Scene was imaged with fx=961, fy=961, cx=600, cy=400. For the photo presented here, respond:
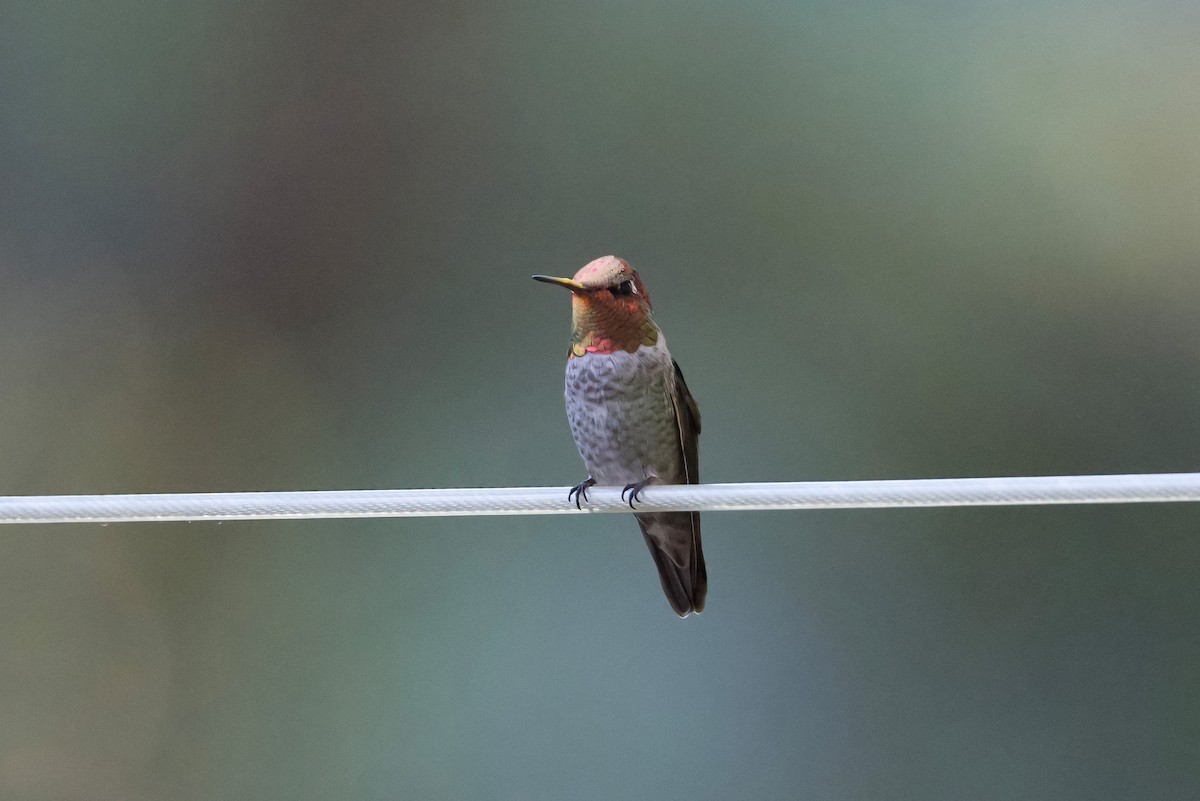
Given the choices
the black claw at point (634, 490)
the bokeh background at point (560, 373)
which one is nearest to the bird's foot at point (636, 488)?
the black claw at point (634, 490)

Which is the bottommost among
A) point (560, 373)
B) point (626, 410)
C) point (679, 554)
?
point (679, 554)

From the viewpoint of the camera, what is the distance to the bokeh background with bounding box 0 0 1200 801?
7.14 ft

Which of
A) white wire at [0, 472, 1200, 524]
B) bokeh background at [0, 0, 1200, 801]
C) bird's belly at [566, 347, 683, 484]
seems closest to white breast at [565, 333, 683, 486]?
bird's belly at [566, 347, 683, 484]

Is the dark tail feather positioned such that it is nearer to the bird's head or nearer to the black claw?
the black claw

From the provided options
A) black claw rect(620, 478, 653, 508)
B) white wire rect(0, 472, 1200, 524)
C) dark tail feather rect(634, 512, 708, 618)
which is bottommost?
dark tail feather rect(634, 512, 708, 618)

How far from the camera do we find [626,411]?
133cm

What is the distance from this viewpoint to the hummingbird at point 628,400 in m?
1.32

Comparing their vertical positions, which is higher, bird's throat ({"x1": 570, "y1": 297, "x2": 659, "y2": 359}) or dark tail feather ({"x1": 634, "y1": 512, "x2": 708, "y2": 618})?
bird's throat ({"x1": 570, "y1": 297, "x2": 659, "y2": 359})

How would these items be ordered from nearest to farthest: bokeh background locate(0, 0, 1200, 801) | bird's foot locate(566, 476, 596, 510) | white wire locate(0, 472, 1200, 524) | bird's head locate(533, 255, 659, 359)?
white wire locate(0, 472, 1200, 524) < bird's foot locate(566, 476, 596, 510) < bird's head locate(533, 255, 659, 359) < bokeh background locate(0, 0, 1200, 801)

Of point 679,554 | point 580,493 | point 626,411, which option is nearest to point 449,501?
point 580,493

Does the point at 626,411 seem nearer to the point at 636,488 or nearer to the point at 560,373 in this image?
the point at 636,488

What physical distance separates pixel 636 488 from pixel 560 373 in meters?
1.17

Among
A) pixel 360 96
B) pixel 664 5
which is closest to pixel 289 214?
pixel 360 96

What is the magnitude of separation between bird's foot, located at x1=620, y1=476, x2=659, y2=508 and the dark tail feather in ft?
0.16
